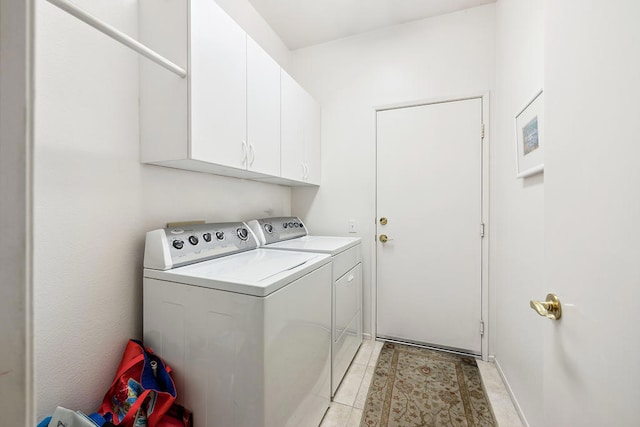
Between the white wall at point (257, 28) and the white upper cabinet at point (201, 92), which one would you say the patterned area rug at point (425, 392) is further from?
the white wall at point (257, 28)

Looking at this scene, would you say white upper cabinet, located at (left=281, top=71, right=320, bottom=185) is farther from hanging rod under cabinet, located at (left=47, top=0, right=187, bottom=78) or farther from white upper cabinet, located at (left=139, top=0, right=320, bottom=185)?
hanging rod under cabinet, located at (left=47, top=0, right=187, bottom=78)

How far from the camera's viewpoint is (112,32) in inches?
34.8

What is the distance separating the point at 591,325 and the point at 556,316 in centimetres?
14

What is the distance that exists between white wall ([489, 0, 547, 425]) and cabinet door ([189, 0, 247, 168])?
5.04ft

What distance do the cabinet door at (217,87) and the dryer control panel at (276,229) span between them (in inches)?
21.8

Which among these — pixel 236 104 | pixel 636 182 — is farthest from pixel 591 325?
pixel 236 104

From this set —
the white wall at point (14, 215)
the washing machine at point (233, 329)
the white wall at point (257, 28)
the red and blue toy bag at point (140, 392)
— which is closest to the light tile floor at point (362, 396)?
the washing machine at point (233, 329)

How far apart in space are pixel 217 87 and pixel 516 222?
190cm

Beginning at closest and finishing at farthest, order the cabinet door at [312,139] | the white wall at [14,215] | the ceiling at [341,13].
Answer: the white wall at [14,215], the ceiling at [341,13], the cabinet door at [312,139]

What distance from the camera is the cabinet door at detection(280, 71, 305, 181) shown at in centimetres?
192

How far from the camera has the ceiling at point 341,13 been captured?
2061 millimetres

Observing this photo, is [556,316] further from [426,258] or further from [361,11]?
[361,11]

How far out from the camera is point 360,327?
233 cm

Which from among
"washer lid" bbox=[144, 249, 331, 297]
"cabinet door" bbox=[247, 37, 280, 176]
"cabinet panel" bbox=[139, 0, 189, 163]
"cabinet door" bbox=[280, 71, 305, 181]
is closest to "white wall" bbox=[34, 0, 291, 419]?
"cabinet panel" bbox=[139, 0, 189, 163]
